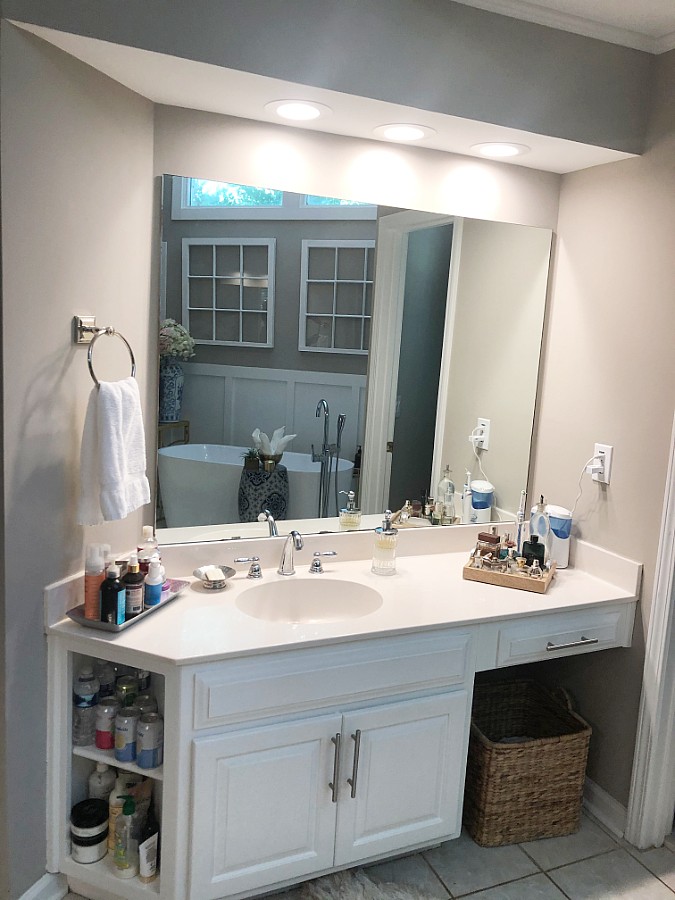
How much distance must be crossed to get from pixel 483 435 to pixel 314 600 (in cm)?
86

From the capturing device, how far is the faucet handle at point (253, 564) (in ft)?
7.14

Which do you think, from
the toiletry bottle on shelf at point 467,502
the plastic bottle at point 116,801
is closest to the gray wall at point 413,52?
the toiletry bottle on shelf at point 467,502

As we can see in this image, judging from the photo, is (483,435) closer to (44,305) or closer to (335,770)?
(335,770)

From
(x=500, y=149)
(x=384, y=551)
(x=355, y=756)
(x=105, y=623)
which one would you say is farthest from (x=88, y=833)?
(x=500, y=149)

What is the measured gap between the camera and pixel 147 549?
2012mm

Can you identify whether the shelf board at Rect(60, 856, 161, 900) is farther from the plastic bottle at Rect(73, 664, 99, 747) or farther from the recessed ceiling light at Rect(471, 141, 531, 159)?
the recessed ceiling light at Rect(471, 141, 531, 159)

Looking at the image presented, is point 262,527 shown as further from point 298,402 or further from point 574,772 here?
point 574,772

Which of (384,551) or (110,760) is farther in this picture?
(384,551)

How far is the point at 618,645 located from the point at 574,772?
1.36 ft

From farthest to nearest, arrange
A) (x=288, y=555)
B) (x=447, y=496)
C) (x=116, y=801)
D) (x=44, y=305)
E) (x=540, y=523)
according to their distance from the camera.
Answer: (x=447, y=496), (x=540, y=523), (x=288, y=555), (x=116, y=801), (x=44, y=305)

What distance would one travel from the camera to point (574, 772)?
2.29m

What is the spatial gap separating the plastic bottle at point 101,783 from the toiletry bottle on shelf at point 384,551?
93 centimetres

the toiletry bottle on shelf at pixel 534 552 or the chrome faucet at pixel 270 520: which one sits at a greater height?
the chrome faucet at pixel 270 520

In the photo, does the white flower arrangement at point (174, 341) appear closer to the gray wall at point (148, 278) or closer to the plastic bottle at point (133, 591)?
the gray wall at point (148, 278)
